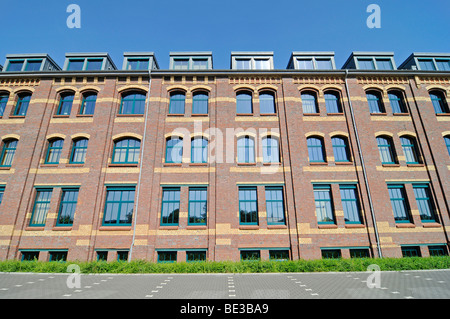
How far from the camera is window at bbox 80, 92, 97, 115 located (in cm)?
1653

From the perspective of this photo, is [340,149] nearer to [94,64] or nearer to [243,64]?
[243,64]

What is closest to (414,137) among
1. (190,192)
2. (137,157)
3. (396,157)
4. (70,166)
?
(396,157)

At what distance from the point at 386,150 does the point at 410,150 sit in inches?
75.9

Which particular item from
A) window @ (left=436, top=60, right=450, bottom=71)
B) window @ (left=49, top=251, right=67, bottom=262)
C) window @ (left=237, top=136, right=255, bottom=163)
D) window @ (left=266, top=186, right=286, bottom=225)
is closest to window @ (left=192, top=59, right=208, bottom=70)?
window @ (left=237, top=136, right=255, bottom=163)

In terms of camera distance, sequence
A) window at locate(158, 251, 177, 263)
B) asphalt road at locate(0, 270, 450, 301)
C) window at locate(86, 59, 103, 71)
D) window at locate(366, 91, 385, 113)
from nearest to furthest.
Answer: asphalt road at locate(0, 270, 450, 301)
window at locate(158, 251, 177, 263)
window at locate(366, 91, 385, 113)
window at locate(86, 59, 103, 71)

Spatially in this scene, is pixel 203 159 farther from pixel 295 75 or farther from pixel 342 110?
pixel 342 110

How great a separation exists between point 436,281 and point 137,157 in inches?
684

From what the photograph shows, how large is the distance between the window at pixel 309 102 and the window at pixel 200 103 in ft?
25.2

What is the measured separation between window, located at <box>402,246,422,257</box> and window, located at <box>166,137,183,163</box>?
52.1 ft

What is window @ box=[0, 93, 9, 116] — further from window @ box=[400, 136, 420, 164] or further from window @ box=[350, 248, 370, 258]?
window @ box=[400, 136, 420, 164]

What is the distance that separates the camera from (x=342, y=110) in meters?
16.6

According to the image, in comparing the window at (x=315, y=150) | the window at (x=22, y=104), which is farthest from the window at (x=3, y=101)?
the window at (x=315, y=150)

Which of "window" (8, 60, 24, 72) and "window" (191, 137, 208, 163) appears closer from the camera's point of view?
"window" (191, 137, 208, 163)

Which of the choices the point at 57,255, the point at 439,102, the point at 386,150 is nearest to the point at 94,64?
the point at 57,255
